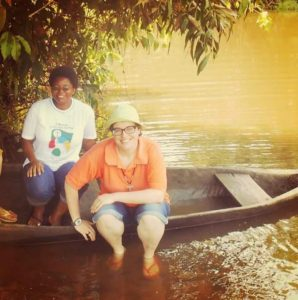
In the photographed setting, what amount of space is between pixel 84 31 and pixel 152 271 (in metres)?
2.70

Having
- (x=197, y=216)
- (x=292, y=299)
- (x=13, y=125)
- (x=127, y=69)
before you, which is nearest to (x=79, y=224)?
(x=197, y=216)

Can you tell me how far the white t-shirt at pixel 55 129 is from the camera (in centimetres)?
436

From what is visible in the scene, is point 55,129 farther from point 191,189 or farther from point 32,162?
point 191,189

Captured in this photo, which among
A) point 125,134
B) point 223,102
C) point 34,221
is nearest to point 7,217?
point 34,221

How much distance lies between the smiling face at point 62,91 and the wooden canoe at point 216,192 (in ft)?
3.53

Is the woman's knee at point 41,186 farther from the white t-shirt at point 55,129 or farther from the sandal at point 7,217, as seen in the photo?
the sandal at point 7,217

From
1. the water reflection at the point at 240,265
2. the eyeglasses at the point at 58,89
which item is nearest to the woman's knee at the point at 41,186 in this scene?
the eyeglasses at the point at 58,89

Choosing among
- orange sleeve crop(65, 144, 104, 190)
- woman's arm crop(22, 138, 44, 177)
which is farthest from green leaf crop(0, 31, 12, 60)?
woman's arm crop(22, 138, 44, 177)

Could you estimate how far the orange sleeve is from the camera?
12.9ft

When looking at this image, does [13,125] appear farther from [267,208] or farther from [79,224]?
[267,208]

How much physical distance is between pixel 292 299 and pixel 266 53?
37.6 ft

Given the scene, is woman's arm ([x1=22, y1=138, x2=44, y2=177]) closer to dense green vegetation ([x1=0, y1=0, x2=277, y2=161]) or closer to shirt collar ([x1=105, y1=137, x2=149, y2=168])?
dense green vegetation ([x1=0, y1=0, x2=277, y2=161])

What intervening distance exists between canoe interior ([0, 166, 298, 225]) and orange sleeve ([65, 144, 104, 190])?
1161 millimetres

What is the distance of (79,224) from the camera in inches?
159
